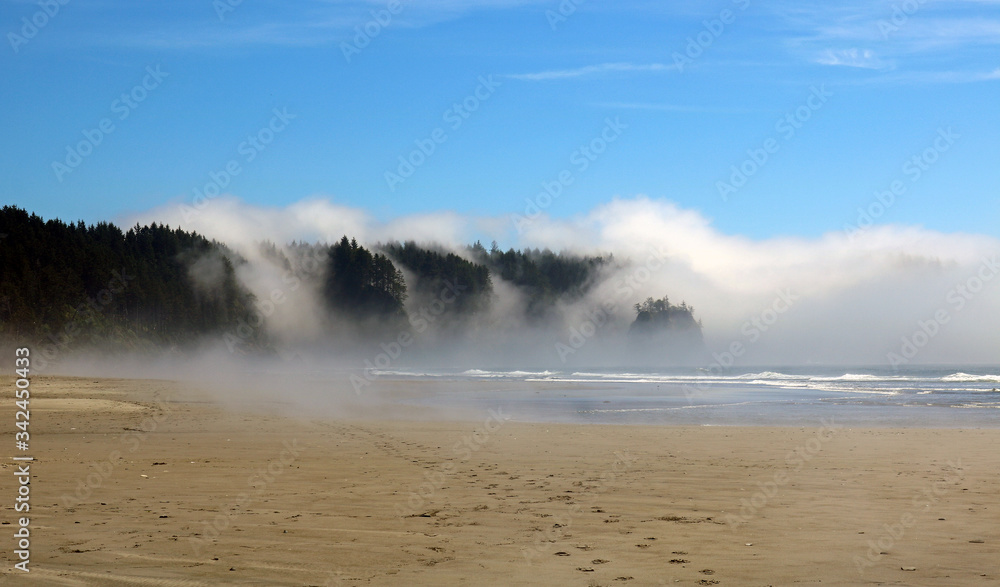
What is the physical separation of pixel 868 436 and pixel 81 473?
1505 centimetres

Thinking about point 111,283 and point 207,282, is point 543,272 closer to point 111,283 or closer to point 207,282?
point 207,282

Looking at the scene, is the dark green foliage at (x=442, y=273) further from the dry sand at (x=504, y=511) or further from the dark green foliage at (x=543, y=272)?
the dry sand at (x=504, y=511)

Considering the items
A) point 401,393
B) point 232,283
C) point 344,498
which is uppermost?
point 232,283

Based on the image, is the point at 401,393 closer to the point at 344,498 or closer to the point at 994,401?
the point at 994,401

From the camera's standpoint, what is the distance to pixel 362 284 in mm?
113438

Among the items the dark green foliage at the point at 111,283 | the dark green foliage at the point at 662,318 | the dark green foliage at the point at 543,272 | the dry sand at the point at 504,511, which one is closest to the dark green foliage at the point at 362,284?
the dark green foliage at the point at 111,283

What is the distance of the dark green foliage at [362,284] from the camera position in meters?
113

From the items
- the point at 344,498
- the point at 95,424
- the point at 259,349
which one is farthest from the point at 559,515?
the point at 259,349

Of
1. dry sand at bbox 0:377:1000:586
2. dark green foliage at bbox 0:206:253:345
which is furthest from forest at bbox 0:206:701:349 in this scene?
dry sand at bbox 0:377:1000:586

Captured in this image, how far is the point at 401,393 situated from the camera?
36000 mm

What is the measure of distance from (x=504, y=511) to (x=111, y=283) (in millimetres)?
68752

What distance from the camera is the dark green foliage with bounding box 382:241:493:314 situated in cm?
12900

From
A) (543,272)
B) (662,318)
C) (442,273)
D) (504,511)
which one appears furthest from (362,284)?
(504,511)

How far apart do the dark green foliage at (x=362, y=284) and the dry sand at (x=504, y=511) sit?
322ft
